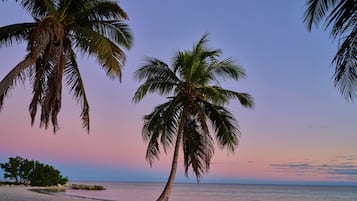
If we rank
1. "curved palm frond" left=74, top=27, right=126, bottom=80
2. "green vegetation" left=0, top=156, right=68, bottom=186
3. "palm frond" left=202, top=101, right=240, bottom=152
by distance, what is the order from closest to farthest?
"curved palm frond" left=74, top=27, right=126, bottom=80 → "palm frond" left=202, top=101, right=240, bottom=152 → "green vegetation" left=0, top=156, right=68, bottom=186

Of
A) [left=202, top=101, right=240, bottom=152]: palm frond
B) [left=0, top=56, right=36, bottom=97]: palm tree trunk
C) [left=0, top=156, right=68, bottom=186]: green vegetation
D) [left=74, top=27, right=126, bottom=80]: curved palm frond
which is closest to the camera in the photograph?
[left=0, top=56, right=36, bottom=97]: palm tree trunk

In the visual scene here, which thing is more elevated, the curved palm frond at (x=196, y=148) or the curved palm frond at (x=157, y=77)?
the curved palm frond at (x=157, y=77)

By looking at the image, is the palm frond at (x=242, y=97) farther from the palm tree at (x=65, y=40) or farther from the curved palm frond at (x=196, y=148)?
the palm tree at (x=65, y=40)

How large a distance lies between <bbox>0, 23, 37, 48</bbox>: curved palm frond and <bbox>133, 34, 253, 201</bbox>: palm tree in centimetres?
512

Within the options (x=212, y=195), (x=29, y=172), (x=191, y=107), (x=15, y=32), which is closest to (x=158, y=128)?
(x=191, y=107)

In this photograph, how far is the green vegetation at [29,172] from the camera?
46062mm

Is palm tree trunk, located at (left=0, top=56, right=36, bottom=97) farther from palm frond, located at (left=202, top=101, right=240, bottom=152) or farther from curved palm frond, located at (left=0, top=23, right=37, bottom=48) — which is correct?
palm frond, located at (left=202, top=101, right=240, bottom=152)

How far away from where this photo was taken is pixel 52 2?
11.6m

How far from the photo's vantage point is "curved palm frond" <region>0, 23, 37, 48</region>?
10.9 meters

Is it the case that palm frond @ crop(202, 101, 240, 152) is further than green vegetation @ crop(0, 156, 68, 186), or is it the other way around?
green vegetation @ crop(0, 156, 68, 186)

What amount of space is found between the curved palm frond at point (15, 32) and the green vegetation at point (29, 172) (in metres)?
37.3

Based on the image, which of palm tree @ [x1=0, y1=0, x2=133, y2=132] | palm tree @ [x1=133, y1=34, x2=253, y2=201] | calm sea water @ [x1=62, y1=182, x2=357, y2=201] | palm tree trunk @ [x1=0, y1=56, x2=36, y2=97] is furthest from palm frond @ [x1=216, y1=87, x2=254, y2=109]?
calm sea water @ [x1=62, y1=182, x2=357, y2=201]

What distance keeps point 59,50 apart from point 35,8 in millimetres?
2580

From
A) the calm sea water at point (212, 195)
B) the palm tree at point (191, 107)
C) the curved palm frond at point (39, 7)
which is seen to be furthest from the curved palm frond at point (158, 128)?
the calm sea water at point (212, 195)
